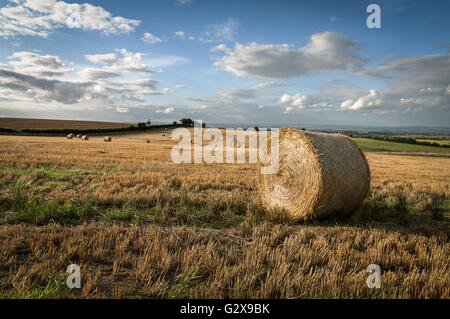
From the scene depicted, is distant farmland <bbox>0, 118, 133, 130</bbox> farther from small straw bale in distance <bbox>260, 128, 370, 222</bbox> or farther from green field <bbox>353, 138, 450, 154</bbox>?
small straw bale in distance <bbox>260, 128, 370, 222</bbox>

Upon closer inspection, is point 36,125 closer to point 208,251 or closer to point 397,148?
point 208,251

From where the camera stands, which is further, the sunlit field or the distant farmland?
the distant farmland

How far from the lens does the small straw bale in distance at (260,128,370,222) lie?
6164mm

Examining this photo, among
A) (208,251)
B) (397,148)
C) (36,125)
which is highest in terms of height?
(36,125)

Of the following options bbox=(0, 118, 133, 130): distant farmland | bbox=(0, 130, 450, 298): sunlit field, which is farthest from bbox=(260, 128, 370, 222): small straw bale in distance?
bbox=(0, 118, 133, 130): distant farmland

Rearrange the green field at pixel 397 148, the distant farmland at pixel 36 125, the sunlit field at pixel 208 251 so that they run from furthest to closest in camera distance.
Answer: the distant farmland at pixel 36 125
the green field at pixel 397 148
the sunlit field at pixel 208 251

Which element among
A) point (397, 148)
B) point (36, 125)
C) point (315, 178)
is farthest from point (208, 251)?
point (36, 125)

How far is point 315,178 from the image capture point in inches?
245

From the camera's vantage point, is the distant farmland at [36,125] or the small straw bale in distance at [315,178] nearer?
the small straw bale in distance at [315,178]

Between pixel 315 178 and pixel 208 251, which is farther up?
pixel 315 178

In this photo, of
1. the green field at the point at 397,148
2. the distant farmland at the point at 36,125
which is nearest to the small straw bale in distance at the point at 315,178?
the green field at the point at 397,148

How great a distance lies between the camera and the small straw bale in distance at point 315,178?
243 inches

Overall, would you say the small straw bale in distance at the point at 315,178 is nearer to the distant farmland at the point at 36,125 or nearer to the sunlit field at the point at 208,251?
the sunlit field at the point at 208,251

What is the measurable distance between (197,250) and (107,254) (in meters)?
1.29
